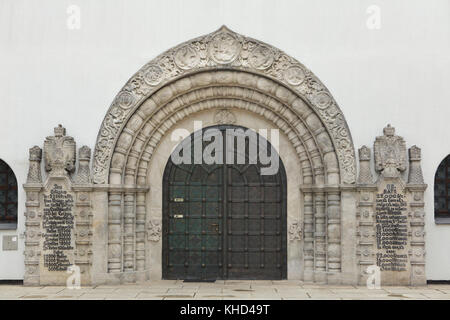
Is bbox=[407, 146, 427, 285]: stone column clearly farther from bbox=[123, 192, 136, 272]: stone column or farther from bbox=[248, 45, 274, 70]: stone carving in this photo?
bbox=[123, 192, 136, 272]: stone column

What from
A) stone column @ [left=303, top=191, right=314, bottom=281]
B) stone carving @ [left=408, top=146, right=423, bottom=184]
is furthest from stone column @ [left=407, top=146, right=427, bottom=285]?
stone column @ [left=303, top=191, right=314, bottom=281]

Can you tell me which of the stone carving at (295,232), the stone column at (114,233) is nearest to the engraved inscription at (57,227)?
the stone column at (114,233)

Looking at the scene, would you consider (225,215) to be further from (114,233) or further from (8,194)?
(8,194)

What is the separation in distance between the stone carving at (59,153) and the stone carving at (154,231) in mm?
1874

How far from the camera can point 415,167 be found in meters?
11.5

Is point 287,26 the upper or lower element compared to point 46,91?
upper

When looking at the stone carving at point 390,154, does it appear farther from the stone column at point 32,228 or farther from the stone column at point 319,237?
the stone column at point 32,228

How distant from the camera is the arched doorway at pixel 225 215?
12.1m

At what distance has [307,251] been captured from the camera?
12.0 meters

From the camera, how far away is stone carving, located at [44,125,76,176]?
1156 cm

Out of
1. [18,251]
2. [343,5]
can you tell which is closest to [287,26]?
[343,5]

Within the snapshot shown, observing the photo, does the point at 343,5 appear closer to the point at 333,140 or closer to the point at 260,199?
the point at 333,140

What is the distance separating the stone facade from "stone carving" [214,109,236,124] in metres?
0.02

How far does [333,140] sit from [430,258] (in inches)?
114
